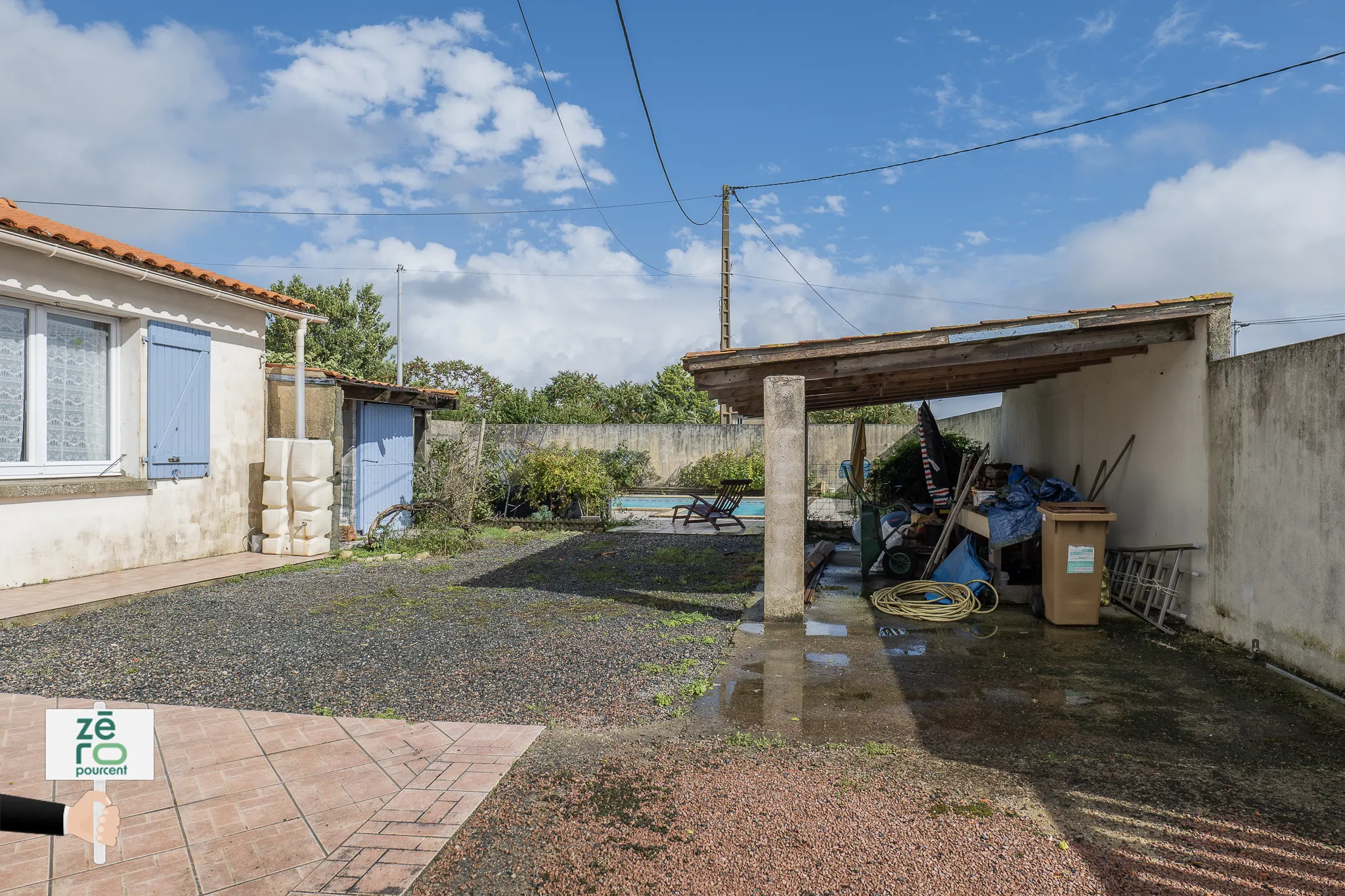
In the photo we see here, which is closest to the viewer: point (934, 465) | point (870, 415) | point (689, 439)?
point (934, 465)

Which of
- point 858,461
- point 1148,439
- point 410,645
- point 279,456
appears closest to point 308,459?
point 279,456

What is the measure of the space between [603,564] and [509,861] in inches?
270

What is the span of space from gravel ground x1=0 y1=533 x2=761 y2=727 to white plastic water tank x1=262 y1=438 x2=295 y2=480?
131 centimetres

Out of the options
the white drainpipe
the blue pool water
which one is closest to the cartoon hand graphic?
the white drainpipe

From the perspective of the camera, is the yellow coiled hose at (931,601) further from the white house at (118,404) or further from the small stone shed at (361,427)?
the white house at (118,404)

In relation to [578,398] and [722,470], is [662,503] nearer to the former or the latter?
[722,470]

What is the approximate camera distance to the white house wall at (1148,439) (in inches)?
240

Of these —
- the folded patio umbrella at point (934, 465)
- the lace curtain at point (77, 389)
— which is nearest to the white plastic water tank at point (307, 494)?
the lace curtain at point (77, 389)

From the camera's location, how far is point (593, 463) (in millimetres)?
14375

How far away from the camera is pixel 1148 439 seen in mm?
7008

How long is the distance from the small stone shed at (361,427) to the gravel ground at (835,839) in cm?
756

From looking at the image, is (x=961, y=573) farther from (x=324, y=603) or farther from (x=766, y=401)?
(x=324, y=603)

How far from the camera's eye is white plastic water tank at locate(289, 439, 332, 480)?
920 centimetres

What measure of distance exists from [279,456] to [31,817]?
355 inches
